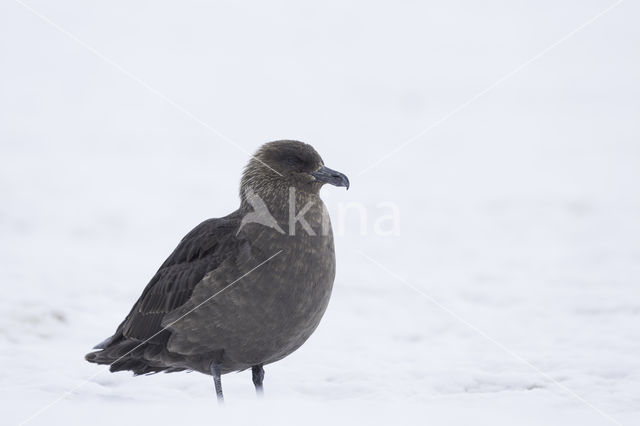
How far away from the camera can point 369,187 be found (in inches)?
506

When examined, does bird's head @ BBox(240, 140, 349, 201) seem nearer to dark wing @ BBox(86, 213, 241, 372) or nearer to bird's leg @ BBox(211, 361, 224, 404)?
dark wing @ BBox(86, 213, 241, 372)

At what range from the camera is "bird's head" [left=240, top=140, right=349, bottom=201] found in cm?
567

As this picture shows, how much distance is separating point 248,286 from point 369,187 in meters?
7.87

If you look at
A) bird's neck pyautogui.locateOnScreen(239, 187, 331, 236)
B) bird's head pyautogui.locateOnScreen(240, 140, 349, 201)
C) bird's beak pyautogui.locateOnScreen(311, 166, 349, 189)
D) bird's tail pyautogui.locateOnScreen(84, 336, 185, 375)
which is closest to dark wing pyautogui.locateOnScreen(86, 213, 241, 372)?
bird's tail pyautogui.locateOnScreen(84, 336, 185, 375)

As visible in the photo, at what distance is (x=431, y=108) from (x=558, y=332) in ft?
35.2

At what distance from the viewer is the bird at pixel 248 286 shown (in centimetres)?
511

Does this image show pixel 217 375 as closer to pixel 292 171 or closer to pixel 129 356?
pixel 129 356

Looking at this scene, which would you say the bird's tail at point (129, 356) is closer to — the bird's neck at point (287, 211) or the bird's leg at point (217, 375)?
the bird's leg at point (217, 375)

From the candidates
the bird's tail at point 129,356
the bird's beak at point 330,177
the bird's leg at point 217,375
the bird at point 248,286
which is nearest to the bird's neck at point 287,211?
the bird at point 248,286

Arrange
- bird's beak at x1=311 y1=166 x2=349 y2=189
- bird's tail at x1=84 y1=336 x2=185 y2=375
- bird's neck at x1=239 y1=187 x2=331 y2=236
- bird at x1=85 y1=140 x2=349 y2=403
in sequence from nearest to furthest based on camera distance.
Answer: bird at x1=85 y1=140 x2=349 y2=403 < bird's neck at x1=239 y1=187 x2=331 y2=236 < bird's tail at x1=84 y1=336 x2=185 y2=375 < bird's beak at x1=311 y1=166 x2=349 y2=189

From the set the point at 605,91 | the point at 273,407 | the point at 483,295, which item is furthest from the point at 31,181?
the point at 605,91

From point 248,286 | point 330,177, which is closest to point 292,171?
point 330,177

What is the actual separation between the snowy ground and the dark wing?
0.34 metres

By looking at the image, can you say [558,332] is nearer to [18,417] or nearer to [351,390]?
[351,390]
